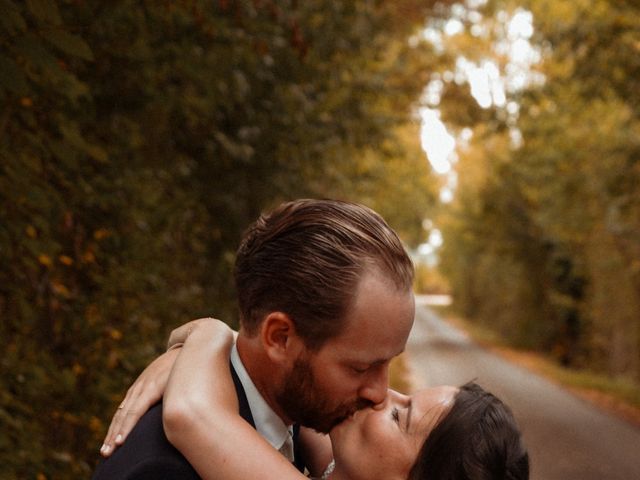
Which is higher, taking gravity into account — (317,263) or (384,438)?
(317,263)

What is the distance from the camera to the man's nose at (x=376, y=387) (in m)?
1.99

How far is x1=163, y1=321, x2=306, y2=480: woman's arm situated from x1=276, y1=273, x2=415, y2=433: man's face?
0.16 metres

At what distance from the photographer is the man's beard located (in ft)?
6.29

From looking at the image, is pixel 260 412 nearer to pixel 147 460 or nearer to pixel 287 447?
pixel 287 447

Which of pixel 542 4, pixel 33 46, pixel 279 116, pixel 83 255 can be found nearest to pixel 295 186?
pixel 279 116

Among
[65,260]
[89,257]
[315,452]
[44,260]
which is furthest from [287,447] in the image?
Result: [89,257]

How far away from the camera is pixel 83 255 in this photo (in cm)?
416

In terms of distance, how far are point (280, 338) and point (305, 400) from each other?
0.18m

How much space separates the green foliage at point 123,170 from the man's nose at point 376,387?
1397 millimetres

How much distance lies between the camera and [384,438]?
2.09 metres

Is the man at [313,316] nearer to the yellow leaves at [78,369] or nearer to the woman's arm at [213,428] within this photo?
the woman's arm at [213,428]

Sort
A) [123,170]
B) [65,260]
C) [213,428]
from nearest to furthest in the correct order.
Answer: [213,428]
[65,260]
[123,170]

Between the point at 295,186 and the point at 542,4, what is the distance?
1323 cm

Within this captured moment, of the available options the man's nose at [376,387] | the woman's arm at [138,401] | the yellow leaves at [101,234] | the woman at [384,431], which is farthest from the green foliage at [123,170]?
the man's nose at [376,387]
